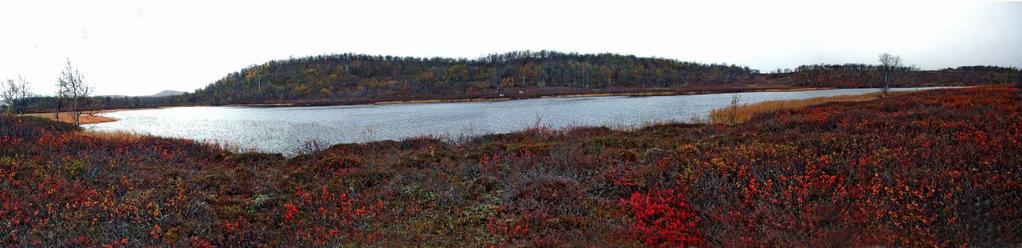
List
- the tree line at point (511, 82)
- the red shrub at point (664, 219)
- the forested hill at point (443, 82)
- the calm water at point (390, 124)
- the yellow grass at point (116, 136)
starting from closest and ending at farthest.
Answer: the red shrub at point (664, 219) < the yellow grass at point (116, 136) < the calm water at point (390, 124) < the tree line at point (511, 82) < the forested hill at point (443, 82)

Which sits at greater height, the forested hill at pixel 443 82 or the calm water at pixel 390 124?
the forested hill at pixel 443 82

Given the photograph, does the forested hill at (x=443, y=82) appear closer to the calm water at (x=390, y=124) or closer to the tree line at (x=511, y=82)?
the tree line at (x=511, y=82)

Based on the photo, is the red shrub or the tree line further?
the tree line

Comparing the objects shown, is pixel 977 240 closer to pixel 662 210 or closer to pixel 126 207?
pixel 662 210

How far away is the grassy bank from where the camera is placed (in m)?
7.94

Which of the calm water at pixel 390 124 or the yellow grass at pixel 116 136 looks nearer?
the yellow grass at pixel 116 136

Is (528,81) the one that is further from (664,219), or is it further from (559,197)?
(664,219)

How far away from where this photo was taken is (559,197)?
1047 centimetres

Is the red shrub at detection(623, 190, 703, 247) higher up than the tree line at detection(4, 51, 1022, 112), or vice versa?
the tree line at detection(4, 51, 1022, 112)

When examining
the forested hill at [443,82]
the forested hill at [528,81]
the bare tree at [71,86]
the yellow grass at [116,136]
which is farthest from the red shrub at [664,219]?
the forested hill at [443,82]

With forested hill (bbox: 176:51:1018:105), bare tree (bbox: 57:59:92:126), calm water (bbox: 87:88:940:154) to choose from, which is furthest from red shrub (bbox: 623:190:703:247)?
forested hill (bbox: 176:51:1018:105)

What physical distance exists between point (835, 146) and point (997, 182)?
14.1 ft

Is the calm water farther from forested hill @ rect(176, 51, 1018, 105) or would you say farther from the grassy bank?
forested hill @ rect(176, 51, 1018, 105)

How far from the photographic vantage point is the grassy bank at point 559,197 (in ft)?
26.0
